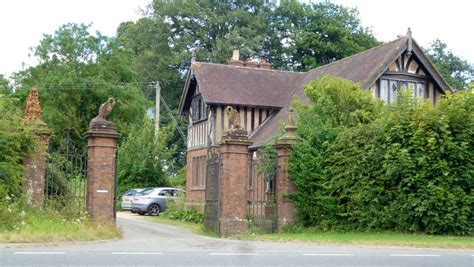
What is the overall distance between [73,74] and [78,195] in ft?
86.2

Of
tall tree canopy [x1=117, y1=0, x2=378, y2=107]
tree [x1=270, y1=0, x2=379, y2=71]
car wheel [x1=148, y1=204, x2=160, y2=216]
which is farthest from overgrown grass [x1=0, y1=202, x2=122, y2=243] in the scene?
tree [x1=270, y1=0, x2=379, y2=71]

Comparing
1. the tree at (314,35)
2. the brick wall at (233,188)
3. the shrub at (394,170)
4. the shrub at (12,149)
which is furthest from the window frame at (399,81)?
the tree at (314,35)

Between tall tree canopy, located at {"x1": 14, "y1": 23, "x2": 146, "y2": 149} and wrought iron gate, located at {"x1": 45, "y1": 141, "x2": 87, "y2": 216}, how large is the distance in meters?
25.1

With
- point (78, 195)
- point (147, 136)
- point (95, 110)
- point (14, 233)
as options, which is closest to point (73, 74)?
point (95, 110)

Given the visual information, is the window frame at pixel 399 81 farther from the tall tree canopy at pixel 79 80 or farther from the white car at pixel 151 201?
the tall tree canopy at pixel 79 80

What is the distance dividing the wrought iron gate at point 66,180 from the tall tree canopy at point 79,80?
25.1 m

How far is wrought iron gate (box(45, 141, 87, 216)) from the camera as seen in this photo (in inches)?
709

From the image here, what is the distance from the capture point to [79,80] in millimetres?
43688

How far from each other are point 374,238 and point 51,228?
27.0 feet

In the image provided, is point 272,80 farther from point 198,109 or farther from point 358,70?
point 358,70

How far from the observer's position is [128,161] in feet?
130

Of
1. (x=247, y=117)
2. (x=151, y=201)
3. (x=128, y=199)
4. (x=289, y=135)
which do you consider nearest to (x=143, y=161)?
(x=128, y=199)

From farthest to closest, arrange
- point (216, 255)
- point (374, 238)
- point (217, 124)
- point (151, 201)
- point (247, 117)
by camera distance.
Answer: point (151, 201) < point (247, 117) < point (217, 124) < point (374, 238) < point (216, 255)

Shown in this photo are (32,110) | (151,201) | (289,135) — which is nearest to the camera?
(32,110)
